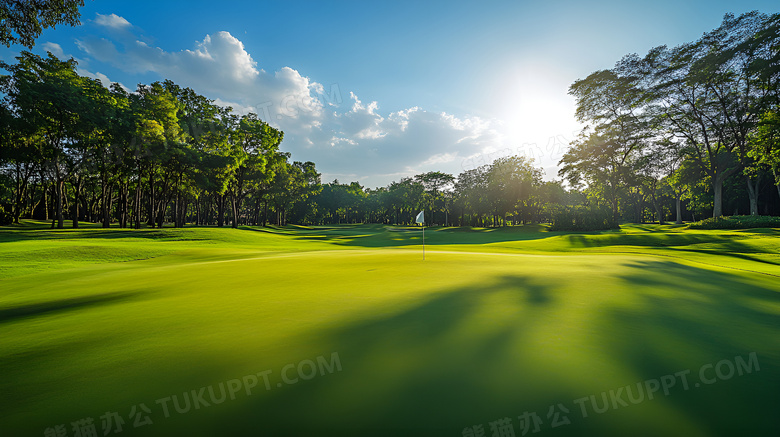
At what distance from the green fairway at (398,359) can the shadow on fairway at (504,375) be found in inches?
0.7

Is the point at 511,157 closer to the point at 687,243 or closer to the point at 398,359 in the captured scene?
the point at 687,243

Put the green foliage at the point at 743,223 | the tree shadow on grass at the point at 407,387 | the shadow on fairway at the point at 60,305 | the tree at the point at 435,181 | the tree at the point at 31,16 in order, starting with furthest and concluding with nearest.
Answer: the tree at the point at 435,181, the green foliage at the point at 743,223, the tree at the point at 31,16, the shadow on fairway at the point at 60,305, the tree shadow on grass at the point at 407,387

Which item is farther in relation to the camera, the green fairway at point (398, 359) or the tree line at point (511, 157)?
the tree line at point (511, 157)

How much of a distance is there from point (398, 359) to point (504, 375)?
1010 mm

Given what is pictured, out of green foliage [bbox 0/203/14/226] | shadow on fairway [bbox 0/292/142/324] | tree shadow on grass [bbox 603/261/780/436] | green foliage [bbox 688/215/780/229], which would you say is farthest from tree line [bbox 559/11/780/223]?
green foliage [bbox 0/203/14/226]

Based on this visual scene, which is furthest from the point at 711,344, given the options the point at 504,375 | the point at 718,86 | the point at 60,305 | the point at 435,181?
the point at 435,181

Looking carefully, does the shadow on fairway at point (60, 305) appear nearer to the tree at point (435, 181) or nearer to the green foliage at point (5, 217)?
the green foliage at point (5, 217)

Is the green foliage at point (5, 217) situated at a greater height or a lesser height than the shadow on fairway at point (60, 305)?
greater

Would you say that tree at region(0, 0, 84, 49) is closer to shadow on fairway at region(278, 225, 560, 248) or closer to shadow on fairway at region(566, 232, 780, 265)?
shadow on fairway at region(278, 225, 560, 248)

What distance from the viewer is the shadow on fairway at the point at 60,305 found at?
209 inches

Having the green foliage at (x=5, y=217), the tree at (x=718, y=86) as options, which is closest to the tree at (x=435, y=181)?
the tree at (x=718, y=86)

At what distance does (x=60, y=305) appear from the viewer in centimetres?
588

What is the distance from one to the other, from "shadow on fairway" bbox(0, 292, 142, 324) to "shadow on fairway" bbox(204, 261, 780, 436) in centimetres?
560

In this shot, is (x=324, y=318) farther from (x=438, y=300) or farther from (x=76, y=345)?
(x=76, y=345)
